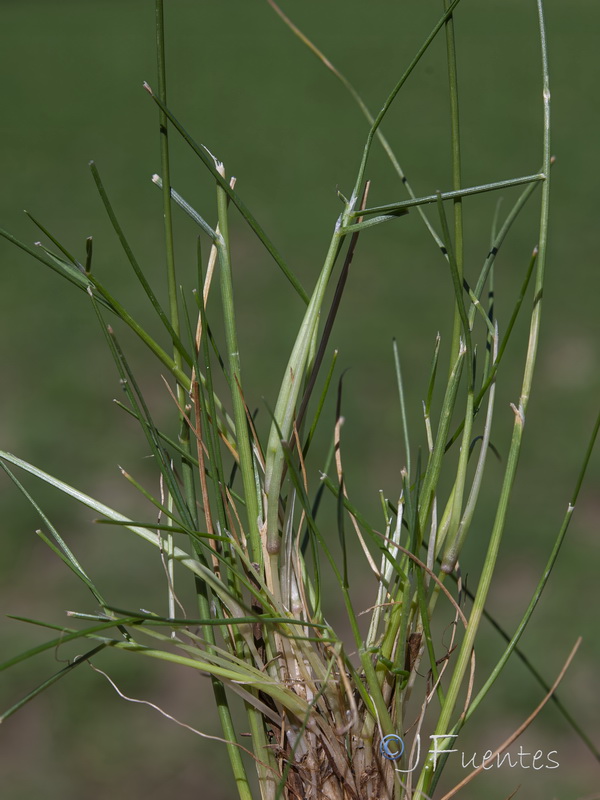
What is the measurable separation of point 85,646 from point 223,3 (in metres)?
5.93

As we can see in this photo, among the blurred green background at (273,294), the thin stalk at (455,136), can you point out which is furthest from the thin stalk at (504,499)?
the blurred green background at (273,294)

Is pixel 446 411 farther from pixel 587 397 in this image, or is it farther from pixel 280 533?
pixel 587 397

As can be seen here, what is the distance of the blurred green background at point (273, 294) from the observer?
48.4 inches

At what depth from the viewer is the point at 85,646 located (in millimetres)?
1306

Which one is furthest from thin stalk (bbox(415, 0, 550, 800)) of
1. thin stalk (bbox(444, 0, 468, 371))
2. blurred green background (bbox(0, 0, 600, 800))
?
blurred green background (bbox(0, 0, 600, 800))

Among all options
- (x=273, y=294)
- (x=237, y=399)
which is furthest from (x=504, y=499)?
(x=273, y=294)

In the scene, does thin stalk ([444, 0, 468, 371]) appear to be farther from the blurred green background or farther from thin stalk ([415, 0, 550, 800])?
the blurred green background

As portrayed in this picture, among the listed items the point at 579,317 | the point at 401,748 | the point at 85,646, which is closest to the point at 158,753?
the point at 85,646

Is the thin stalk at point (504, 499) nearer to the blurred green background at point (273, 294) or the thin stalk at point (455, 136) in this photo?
the thin stalk at point (455, 136)

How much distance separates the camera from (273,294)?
243 centimetres

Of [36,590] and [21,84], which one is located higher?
[21,84]

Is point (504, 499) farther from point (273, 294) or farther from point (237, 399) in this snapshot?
point (273, 294)

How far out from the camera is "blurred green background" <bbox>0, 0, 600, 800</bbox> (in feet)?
4.04

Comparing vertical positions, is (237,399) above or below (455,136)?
below
